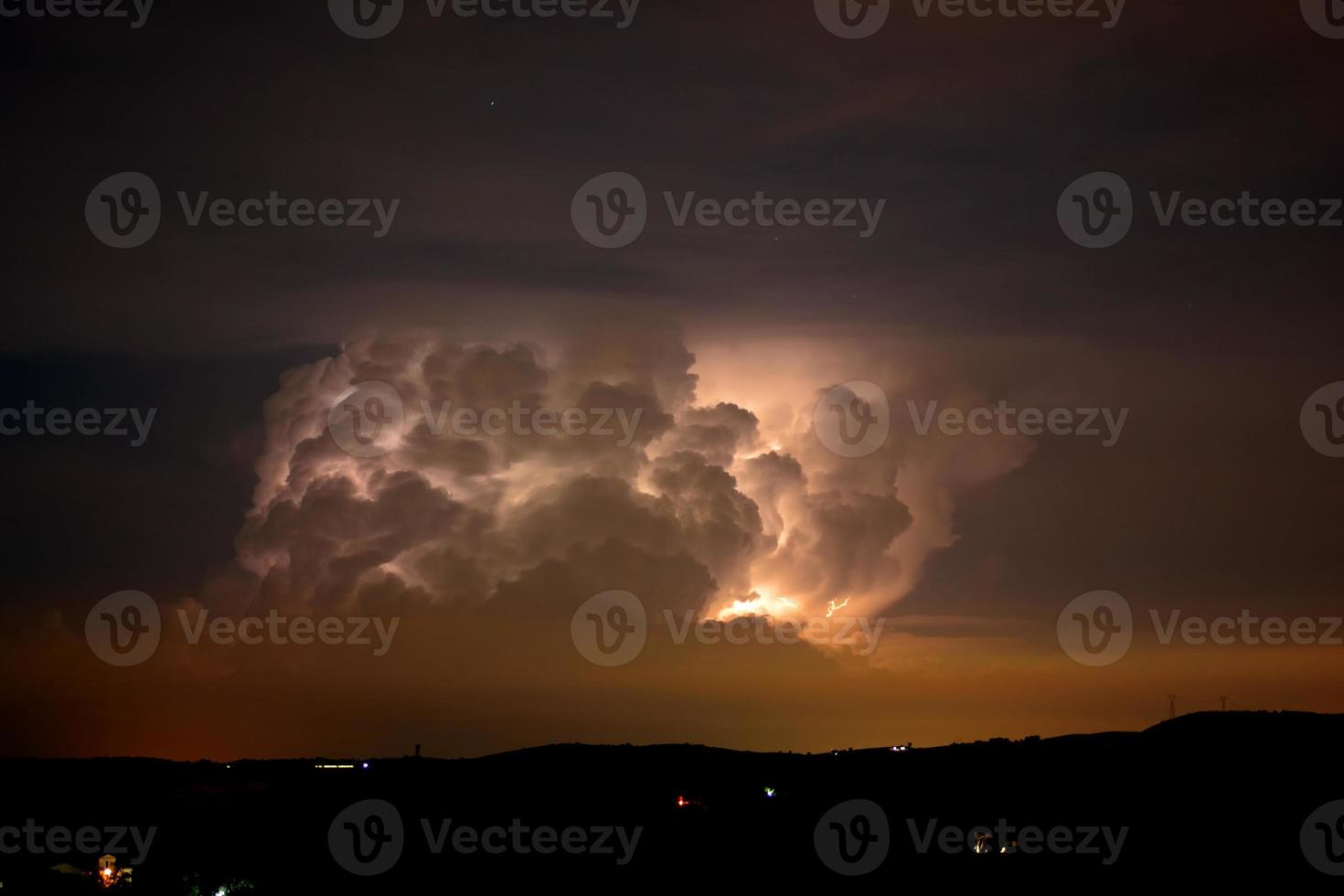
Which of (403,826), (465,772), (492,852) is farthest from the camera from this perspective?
(465,772)

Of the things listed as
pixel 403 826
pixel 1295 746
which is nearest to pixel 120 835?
pixel 403 826

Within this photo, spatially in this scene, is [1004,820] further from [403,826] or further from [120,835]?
[120,835]

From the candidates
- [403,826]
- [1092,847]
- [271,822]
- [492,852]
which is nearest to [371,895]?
[492,852]

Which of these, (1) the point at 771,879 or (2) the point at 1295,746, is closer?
(1) the point at 771,879

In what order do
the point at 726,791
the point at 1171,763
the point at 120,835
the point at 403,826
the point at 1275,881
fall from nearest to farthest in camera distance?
1. the point at 1275,881
2. the point at 120,835
3. the point at 403,826
4. the point at 1171,763
5. the point at 726,791

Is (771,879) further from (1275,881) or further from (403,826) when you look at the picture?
(403,826)

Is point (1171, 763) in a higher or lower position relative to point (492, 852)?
higher

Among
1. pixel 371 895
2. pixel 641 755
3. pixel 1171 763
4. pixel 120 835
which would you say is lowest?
pixel 371 895
